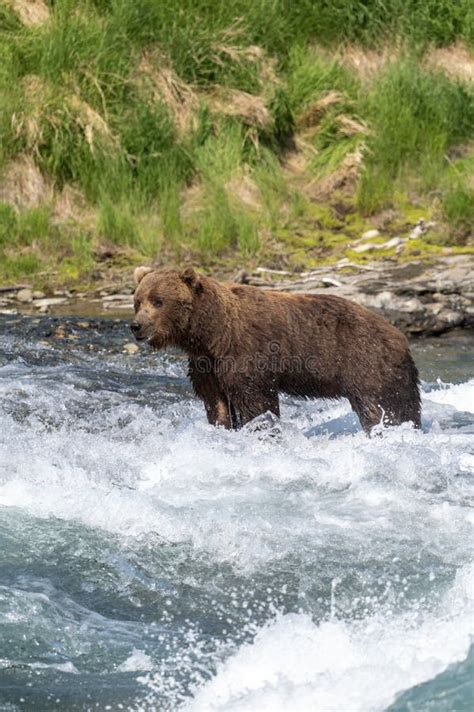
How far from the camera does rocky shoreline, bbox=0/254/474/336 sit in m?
10.5

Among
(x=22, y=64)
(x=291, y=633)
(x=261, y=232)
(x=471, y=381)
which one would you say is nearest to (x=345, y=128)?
(x=261, y=232)

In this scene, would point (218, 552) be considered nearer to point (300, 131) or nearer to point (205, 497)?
point (205, 497)

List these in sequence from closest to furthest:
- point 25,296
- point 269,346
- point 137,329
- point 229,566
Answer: point 229,566 < point 137,329 < point 269,346 < point 25,296

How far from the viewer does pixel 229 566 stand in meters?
5.06

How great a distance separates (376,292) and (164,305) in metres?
4.26

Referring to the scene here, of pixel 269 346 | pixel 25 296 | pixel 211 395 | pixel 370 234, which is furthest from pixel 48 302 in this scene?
pixel 269 346

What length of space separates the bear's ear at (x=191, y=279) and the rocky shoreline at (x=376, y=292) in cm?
373

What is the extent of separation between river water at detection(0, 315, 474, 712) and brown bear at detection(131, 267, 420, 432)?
0.70 feet

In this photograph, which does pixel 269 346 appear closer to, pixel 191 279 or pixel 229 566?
pixel 191 279

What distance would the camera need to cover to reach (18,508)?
18.5ft

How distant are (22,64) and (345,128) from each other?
3671 mm

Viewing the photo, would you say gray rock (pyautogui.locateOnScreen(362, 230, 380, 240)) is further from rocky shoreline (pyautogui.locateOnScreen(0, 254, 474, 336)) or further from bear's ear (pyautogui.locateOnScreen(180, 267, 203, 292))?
bear's ear (pyautogui.locateOnScreen(180, 267, 203, 292))

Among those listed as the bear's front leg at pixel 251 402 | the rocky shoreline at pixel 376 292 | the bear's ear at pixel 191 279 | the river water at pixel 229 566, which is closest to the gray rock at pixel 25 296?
the rocky shoreline at pixel 376 292

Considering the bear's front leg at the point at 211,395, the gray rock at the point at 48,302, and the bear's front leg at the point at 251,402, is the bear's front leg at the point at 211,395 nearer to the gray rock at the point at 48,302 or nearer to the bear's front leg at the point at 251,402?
the bear's front leg at the point at 251,402
